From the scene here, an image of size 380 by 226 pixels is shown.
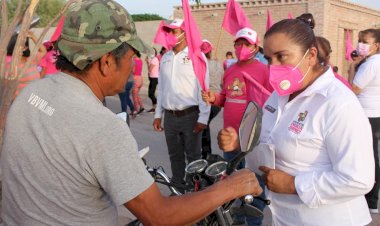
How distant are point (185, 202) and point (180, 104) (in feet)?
12.2

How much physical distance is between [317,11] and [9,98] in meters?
19.7

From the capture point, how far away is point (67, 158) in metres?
1.57

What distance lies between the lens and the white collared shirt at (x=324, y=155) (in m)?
2.06

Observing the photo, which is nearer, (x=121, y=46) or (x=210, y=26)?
(x=121, y=46)

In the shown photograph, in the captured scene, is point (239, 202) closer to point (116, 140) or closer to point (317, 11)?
point (116, 140)

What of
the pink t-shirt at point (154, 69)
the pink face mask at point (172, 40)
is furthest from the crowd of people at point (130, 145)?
the pink t-shirt at point (154, 69)

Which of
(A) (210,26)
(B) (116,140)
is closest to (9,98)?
(B) (116,140)

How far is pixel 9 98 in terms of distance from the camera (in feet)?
12.7

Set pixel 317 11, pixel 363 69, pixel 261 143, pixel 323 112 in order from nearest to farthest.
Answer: pixel 323 112 < pixel 261 143 < pixel 363 69 < pixel 317 11

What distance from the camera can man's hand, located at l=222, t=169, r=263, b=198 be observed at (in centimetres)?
177

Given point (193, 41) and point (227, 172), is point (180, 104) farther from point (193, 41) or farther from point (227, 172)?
point (227, 172)

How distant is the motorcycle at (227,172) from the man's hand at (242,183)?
0.05 metres

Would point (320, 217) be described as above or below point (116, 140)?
below

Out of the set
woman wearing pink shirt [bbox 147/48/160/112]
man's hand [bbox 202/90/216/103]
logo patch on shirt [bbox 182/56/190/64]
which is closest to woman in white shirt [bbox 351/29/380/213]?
man's hand [bbox 202/90/216/103]
